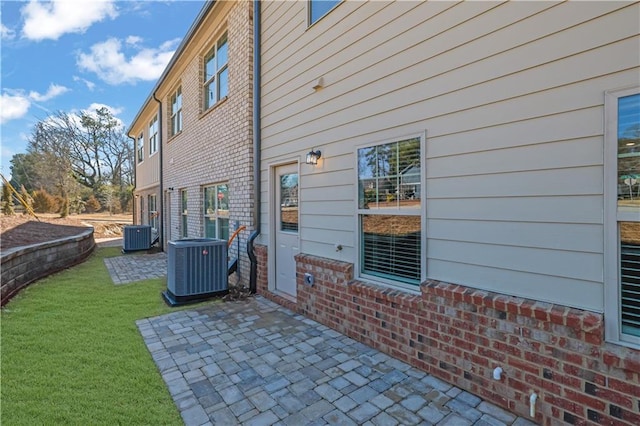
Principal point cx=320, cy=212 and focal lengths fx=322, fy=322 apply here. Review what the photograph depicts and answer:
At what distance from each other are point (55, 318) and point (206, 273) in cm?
201

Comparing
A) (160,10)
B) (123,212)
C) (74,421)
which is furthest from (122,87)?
(74,421)

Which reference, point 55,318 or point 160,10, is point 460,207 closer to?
point 55,318

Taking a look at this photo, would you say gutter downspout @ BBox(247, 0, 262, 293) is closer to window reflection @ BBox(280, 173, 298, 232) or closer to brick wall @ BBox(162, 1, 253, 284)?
brick wall @ BBox(162, 1, 253, 284)

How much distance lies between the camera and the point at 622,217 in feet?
6.52

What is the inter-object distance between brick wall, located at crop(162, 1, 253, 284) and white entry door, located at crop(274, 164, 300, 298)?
66cm

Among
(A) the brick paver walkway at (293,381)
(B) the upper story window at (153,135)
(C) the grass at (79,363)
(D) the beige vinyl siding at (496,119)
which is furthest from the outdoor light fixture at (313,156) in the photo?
(B) the upper story window at (153,135)

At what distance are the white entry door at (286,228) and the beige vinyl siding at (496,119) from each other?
1165 mm

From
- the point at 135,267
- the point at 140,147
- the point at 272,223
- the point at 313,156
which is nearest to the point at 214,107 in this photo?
the point at 272,223

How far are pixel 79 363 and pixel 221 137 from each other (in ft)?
16.4

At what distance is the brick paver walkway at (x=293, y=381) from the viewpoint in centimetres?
241

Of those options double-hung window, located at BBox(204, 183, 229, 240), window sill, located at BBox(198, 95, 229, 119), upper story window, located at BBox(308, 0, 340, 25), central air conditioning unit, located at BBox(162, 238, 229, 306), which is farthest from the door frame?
window sill, located at BBox(198, 95, 229, 119)

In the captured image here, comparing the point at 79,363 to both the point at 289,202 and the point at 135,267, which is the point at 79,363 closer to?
the point at 289,202

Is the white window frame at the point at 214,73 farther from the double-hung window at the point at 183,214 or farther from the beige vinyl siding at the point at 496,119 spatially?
the beige vinyl siding at the point at 496,119

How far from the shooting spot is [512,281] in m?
2.48
